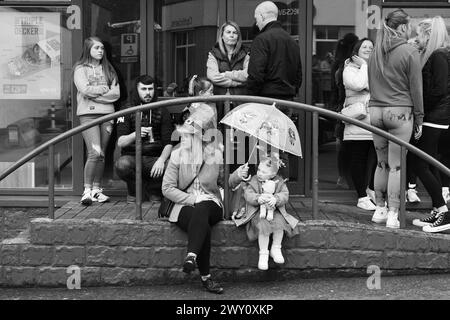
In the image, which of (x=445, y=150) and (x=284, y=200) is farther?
(x=445, y=150)

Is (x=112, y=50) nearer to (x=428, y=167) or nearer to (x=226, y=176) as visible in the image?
(x=226, y=176)

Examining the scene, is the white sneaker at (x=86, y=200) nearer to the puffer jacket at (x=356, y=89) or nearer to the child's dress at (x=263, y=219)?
the child's dress at (x=263, y=219)

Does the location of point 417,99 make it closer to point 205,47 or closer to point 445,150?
point 445,150

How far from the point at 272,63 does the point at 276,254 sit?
1.83 m

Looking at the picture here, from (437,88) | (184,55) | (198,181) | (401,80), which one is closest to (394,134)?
(401,80)

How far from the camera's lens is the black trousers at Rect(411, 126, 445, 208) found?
6277 mm

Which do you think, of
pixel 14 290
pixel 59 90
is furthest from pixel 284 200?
pixel 59 90

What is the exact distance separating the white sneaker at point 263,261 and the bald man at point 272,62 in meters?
1.01

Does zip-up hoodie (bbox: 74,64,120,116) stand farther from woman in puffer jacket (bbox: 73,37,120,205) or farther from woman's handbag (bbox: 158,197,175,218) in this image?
woman's handbag (bbox: 158,197,175,218)

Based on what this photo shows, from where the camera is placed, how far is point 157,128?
673 centimetres

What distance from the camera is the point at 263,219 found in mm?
5609

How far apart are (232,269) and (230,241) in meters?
0.23

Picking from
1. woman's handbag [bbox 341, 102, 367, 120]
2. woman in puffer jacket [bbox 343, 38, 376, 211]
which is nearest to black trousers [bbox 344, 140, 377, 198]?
woman in puffer jacket [bbox 343, 38, 376, 211]

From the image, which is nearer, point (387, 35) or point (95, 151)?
point (387, 35)
